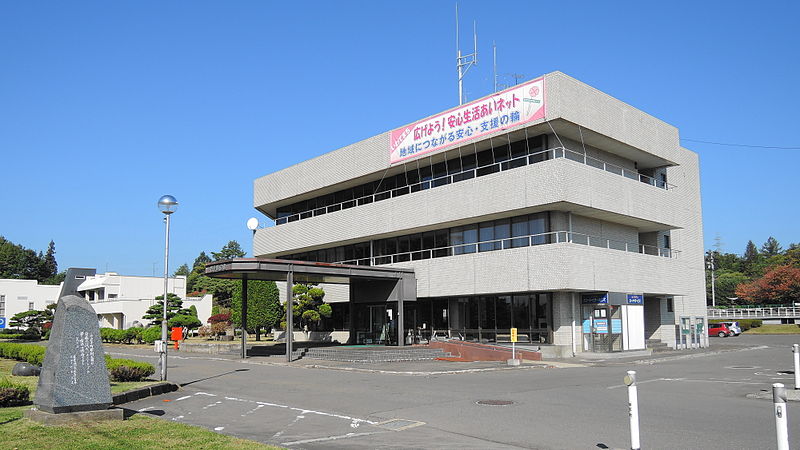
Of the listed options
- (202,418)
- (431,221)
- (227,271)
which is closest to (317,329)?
(431,221)

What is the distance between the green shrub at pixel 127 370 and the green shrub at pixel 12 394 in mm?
4130

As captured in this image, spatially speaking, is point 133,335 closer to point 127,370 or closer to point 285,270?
point 285,270

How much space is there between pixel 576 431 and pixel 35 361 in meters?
22.2

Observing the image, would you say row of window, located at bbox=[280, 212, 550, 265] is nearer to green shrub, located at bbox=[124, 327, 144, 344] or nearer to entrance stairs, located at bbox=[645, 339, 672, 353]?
entrance stairs, located at bbox=[645, 339, 672, 353]

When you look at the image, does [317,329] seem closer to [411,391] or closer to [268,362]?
[268,362]

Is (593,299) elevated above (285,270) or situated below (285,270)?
below

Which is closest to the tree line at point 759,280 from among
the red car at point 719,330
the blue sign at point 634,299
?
the red car at point 719,330

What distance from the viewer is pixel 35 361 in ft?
82.8

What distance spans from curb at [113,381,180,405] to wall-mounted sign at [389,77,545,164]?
66.0ft

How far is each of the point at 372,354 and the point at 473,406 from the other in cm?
1461

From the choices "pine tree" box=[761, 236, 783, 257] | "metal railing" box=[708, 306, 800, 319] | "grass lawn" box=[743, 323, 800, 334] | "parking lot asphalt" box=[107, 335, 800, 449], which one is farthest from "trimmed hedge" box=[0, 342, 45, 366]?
"pine tree" box=[761, 236, 783, 257]

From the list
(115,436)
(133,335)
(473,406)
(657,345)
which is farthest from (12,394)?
(133,335)

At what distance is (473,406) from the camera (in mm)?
14156

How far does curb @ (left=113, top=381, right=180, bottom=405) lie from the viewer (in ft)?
47.0
